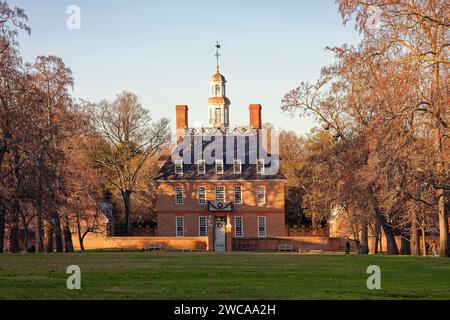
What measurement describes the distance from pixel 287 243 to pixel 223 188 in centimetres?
1353

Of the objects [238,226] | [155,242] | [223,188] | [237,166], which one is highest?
[237,166]

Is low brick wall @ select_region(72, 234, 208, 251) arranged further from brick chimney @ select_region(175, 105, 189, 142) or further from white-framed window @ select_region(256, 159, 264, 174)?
brick chimney @ select_region(175, 105, 189, 142)

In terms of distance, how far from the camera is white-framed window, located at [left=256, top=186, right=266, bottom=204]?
80.7 meters

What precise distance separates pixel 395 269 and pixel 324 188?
21860mm

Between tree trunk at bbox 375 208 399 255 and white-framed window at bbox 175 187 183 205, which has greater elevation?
white-framed window at bbox 175 187 183 205

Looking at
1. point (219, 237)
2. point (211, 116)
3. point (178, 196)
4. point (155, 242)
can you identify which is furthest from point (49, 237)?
point (211, 116)

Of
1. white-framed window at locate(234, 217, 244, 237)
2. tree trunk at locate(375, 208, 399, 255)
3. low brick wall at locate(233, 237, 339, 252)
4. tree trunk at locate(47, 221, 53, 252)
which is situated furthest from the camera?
white-framed window at locate(234, 217, 244, 237)

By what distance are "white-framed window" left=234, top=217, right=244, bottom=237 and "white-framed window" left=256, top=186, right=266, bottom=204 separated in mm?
2343

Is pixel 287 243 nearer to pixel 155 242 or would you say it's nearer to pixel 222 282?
pixel 155 242

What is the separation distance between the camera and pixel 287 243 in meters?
69.6

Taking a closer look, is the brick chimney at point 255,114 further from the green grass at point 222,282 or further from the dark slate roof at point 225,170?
the green grass at point 222,282

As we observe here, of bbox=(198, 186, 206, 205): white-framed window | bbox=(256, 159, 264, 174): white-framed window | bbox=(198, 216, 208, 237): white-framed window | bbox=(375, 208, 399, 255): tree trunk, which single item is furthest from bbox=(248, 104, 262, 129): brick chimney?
bbox=(375, 208, 399, 255): tree trunk

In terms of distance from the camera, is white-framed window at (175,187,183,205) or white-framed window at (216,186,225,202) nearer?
white-framed window at (175,187,183,205)

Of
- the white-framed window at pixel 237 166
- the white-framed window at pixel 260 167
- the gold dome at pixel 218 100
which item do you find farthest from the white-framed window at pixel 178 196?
the gold dome at pixel 218 100
